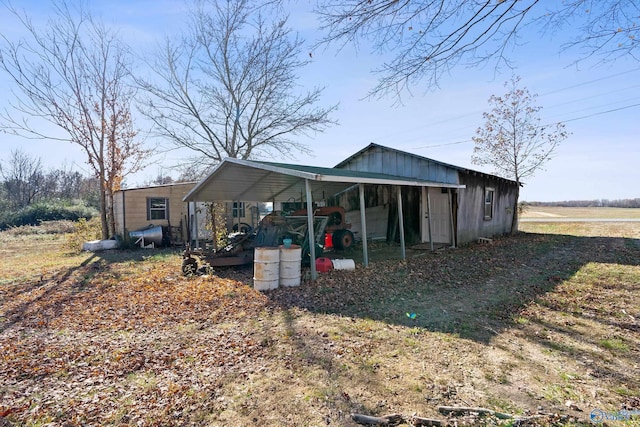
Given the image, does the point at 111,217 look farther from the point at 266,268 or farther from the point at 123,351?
the point at 123,351

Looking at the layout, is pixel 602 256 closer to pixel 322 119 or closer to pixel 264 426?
pixel 264 426

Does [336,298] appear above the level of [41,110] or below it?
below

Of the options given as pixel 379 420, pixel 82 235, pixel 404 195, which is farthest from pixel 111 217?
pixel 379 420

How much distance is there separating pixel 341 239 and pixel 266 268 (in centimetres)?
490

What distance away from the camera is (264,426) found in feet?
8.10

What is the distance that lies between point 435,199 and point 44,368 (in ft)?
38.5

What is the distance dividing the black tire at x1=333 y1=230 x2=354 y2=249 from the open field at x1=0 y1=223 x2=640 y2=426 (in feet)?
11.1

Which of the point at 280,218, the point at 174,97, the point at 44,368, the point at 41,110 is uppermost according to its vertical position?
the point at 174,97

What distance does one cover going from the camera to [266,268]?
6.29 metres

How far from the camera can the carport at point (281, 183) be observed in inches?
283

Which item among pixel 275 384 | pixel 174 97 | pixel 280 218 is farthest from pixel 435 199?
pixel 174 97

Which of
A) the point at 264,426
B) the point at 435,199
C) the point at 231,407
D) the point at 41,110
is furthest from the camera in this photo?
the point at 41,110

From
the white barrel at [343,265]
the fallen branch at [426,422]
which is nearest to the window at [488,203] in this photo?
the white barrel at [343,265]

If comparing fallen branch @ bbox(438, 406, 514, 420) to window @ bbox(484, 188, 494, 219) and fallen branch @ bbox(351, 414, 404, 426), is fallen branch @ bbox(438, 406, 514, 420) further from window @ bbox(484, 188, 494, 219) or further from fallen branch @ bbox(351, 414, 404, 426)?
window @ bbox(484, 188, 494, 219)
